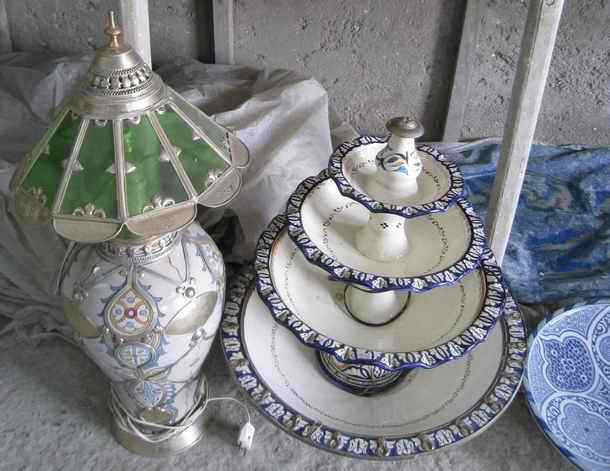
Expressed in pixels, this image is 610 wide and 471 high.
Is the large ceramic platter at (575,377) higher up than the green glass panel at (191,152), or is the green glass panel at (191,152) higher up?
the green glass panel at (191,152)

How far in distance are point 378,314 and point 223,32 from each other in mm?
898

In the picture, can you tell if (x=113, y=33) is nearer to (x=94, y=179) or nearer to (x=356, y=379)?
(x=94, y=179)

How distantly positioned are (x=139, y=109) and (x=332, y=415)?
1.81 feet

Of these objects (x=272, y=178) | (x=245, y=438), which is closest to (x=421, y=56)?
(x=272, y=178)

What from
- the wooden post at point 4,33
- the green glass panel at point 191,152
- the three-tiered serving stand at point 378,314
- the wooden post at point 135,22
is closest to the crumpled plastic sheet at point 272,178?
the wooden post at point 4,33

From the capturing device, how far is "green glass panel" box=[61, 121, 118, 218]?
0.82 meters

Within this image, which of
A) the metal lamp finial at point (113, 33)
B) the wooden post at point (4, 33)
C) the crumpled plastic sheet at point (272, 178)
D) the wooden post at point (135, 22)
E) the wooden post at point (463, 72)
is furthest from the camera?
the wooden post at point (4, 33)

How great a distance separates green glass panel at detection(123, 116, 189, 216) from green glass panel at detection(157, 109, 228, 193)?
21 millimetres

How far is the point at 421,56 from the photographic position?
1718 millimetres

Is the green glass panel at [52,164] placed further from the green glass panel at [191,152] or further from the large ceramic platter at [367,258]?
the large ceramic platter at [367,258]

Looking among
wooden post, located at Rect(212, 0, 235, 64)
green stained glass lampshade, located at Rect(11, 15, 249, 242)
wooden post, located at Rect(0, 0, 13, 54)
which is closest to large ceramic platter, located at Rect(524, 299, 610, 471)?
green stained glass lampshade, located at Rect(11, 15, 249, 242)

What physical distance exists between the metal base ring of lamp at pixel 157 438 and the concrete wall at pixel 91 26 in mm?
978

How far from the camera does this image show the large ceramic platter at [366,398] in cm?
99

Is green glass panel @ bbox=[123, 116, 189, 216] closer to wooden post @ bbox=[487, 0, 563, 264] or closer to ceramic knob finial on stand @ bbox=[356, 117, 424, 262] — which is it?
ceramic knob finial on stand @ bbox=[356, 117, 424, 262]
